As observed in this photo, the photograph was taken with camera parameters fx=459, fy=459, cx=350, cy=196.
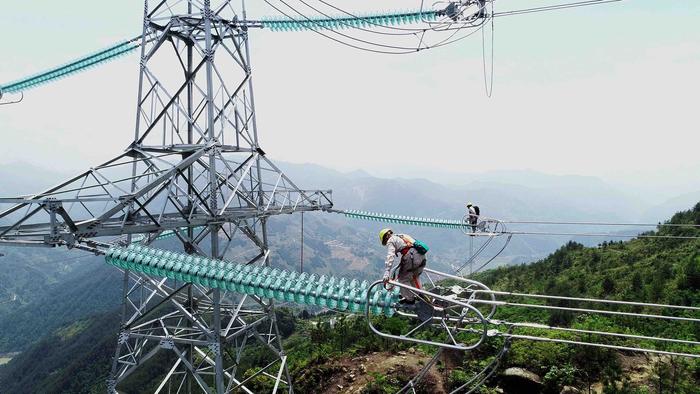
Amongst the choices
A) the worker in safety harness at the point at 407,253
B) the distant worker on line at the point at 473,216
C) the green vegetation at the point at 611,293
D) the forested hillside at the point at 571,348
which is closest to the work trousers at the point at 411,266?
the worker in safety harness at the point at 407,253

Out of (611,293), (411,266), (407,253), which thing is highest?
(407,253)

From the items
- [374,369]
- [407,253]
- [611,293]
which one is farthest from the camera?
[611,293]

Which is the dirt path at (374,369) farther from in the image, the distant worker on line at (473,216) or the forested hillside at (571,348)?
the distant worker on line at (473,216)

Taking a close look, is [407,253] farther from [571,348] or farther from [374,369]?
[374,369]

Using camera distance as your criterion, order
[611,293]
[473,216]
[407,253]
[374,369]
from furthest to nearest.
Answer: [611,293] → [473,216] → [374,369] → [407,253]

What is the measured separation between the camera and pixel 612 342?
53.6 feet

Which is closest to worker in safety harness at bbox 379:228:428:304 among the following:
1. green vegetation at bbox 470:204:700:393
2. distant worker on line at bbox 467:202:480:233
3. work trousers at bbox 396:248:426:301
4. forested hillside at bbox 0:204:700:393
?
work trousers at bbox 396:248:426:301

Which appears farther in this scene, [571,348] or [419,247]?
[571,348]

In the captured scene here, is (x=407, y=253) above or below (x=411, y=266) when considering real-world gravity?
above

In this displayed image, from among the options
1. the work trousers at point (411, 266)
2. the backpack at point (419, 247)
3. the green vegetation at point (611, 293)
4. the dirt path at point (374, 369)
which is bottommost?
the dirt path at point (374, 369)

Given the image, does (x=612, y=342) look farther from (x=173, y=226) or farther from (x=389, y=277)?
(x=173, y=226)

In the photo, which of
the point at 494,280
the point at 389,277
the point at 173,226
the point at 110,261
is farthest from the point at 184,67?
the point at 494,280

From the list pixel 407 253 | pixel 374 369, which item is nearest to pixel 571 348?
pixel 374 369

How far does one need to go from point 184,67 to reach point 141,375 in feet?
302
